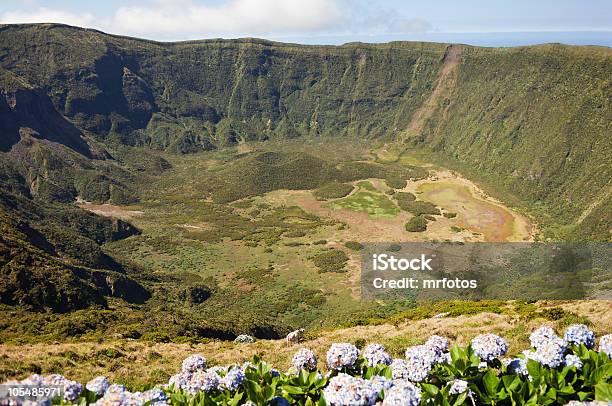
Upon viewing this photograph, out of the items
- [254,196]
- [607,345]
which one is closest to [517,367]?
[607,345]

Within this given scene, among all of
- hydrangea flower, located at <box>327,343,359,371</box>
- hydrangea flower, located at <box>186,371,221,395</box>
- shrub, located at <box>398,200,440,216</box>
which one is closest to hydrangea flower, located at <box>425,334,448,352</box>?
hydrangea flower, located at <box>327,343,359,371</box>

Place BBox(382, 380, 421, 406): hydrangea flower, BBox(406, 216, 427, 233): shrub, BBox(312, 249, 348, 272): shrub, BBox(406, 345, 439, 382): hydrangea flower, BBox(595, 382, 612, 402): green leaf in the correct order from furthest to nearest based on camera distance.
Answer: BBox(406, 216, 427, 233): shrub, BBox(312, 249, 348, 272): shrub, BBox(406, 345, 439, 382): hydrangea flower, BBox(595, 382, 612, 402): green leaf, BBox(382, 380, 421, 406): hydrangea flower

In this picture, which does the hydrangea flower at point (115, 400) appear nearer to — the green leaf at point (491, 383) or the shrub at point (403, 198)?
the green leaf at point (491, 383)

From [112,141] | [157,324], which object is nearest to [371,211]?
[157,324]

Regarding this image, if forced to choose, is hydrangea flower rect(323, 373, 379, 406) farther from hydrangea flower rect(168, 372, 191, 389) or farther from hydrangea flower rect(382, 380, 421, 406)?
hydrangea flower rect(168, 372, 191, 389)

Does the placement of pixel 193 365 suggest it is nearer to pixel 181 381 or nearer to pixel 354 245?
pixel 181 381

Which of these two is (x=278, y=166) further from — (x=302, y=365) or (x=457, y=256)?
(x=302, y=365)

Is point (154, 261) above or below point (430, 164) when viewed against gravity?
below
